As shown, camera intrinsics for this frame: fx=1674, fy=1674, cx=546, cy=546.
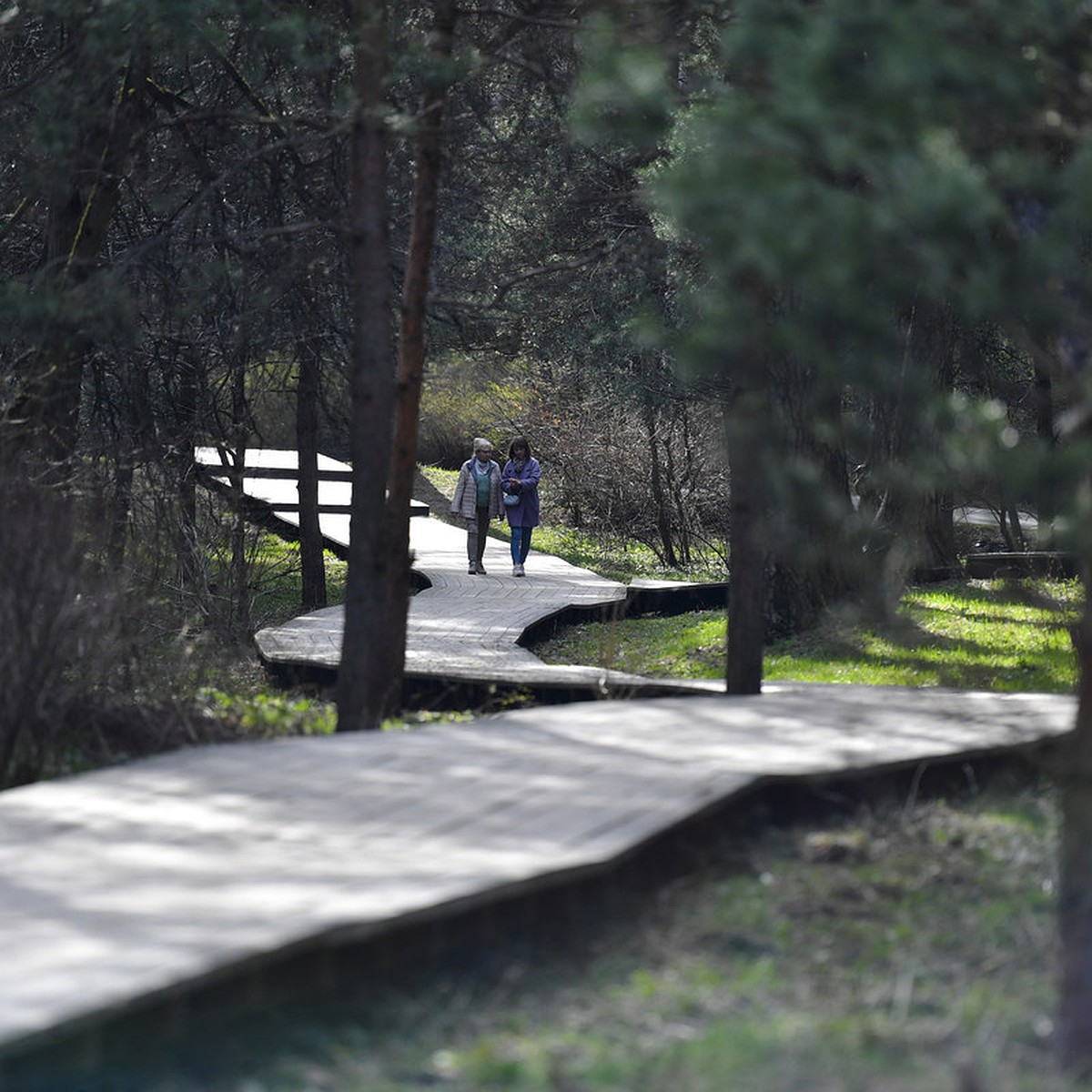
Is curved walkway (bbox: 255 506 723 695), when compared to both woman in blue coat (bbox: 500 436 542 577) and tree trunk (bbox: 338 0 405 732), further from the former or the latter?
tree trunk (bbox: 338 0 405 732)

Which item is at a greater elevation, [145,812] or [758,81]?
[758,81]

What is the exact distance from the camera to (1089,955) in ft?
13.7

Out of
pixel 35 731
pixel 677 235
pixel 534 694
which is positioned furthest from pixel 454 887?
pixel 677 235

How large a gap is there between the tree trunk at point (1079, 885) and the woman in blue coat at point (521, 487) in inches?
639

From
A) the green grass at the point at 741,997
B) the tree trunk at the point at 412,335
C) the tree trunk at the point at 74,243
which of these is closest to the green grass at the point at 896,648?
the tree trunk at the point at 412,335

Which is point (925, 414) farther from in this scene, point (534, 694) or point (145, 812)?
point (534, 694)

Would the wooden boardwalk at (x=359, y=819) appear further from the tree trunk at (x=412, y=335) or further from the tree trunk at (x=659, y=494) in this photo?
the tree trunk at (x=659, y=494)

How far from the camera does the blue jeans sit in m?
20.9

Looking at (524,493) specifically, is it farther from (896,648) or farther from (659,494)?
(896,648)

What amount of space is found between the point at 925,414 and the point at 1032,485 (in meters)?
0.34

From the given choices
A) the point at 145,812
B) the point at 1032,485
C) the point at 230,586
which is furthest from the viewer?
the point at 230,586

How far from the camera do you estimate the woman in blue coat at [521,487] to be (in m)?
20.4

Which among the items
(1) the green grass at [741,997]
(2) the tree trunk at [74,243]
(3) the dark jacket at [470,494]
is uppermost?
(2) the tree trunk at [74,243]

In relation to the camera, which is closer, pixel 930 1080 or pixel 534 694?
pixel 930 1080
